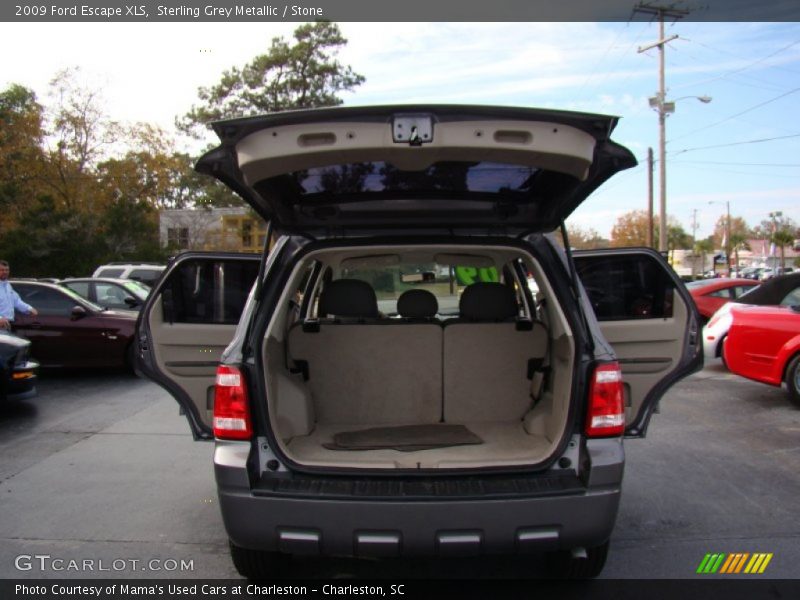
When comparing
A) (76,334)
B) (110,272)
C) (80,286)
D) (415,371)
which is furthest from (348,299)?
(110,272)

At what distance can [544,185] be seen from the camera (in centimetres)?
336

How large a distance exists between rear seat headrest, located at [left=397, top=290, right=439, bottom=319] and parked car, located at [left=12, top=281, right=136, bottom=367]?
21.1 ft

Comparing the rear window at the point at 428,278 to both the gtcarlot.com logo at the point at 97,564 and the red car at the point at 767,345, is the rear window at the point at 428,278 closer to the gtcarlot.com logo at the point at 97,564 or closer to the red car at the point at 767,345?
the gtcarlot.com logo at the point at 97,564

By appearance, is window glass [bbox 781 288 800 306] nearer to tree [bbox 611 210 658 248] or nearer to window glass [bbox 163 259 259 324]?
window glass [bbox 163 259 259 324]

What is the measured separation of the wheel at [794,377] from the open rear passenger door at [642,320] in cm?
401

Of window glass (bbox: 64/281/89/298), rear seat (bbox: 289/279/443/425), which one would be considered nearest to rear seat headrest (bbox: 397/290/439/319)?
rear seat (bbox: 289/279/443/425)

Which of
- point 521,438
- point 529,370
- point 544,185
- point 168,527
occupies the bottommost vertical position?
point 168,527

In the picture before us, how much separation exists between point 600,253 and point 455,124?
2.46 meters

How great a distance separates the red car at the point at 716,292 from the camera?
14.9 meters

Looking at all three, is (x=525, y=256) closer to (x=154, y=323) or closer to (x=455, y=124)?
(x=455, y=124)

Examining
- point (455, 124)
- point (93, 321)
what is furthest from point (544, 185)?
point (93, 321)

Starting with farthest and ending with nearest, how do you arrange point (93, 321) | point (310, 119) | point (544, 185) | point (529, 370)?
1. point (93, 321)
2. point (529, 370)
3. point (544, 185)
4. point (310, 119)

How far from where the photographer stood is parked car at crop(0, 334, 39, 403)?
739 cm

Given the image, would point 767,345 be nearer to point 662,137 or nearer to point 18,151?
point 662,137
